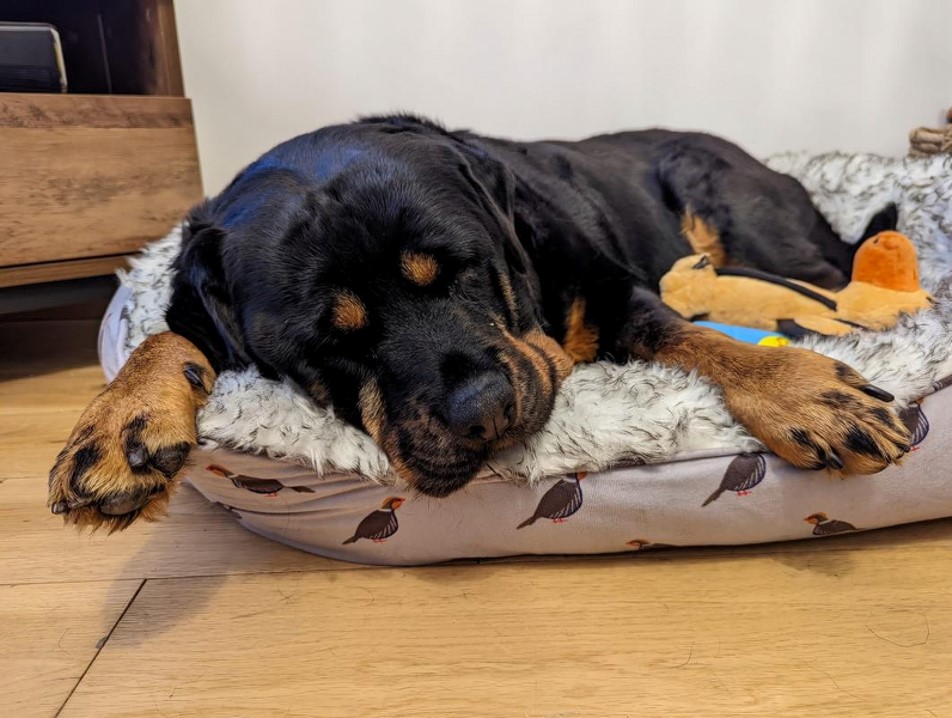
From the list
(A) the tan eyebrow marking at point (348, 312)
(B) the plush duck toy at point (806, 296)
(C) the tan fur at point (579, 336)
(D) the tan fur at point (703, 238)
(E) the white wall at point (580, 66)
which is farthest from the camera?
(E) the white wall at point (580, 66)

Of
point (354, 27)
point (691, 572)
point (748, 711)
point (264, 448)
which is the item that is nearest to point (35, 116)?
point (354, 27)

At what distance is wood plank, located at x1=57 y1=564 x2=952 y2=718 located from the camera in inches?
46.1

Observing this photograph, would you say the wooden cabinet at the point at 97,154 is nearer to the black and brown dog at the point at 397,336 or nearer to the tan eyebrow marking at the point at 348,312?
the black and brown dog at the point at 397,336

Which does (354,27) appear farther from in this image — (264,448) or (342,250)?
(264,448)

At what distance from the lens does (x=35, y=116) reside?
8.91 ft

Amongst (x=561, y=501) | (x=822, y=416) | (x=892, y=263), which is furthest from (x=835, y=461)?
(x=892, y=263)

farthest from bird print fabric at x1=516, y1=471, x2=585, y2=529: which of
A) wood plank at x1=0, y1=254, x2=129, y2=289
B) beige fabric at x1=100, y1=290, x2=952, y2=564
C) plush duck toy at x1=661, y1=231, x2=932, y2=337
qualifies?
wood plank at x1=0, y1=254, x2=129, y2=289

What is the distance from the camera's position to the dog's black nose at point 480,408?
1.35m

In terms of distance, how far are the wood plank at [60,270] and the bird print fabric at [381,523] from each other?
6.46ft

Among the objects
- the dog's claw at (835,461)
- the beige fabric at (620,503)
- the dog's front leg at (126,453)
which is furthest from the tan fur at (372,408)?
the dog's claw at (835,461)

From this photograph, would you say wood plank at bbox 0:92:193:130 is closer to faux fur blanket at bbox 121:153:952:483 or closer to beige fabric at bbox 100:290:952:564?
faux fur blanket at bbox 121:153:952:483

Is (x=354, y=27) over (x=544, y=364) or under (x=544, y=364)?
over

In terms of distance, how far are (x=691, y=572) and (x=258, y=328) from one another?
3.41ft

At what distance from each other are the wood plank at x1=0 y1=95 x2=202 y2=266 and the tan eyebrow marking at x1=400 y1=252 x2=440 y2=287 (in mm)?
2051
